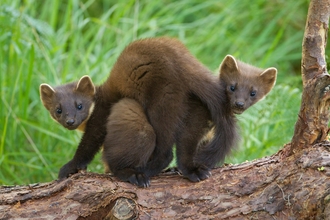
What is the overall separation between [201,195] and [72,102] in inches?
64.1

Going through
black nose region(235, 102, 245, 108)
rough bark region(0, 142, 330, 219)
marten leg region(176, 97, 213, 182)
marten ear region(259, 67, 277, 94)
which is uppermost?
marten ear region(259, 67, 277, 94)

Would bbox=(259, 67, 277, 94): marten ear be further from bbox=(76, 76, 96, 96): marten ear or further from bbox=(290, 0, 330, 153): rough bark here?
bbox=(76, 76, 96, 96): marten ear

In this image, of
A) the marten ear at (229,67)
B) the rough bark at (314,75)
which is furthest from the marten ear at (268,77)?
the rough bark at (314,75)

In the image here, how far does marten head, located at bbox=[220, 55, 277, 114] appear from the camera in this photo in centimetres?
484

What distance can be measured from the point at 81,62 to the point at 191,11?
79.5 inches

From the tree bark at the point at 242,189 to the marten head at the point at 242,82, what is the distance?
2.02 feet

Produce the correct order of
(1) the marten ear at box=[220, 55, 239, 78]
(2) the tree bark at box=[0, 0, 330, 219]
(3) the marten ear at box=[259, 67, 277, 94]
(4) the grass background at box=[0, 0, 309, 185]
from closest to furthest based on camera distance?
(2) the tree bark at box=[0, 0, 330, 219] < (1) the marten ear at box=[220, 55, 239, 78] < (3) the marten ear at box=[259, 67, 277, 94] < (4) the grass background at box=[0, 0, 309, 185]

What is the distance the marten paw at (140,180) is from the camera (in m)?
4.43

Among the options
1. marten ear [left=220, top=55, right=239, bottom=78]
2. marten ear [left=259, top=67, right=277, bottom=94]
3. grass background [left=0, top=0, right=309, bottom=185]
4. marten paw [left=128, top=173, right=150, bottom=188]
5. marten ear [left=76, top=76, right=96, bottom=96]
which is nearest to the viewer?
marten paw [left=128, top=173, right=150, bottom=188]

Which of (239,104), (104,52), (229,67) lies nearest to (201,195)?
(239,104)

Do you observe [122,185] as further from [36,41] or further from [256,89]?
[36,41]

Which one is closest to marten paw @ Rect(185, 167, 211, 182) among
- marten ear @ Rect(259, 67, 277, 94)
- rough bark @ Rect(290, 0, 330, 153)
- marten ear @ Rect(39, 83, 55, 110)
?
rough bark @ Rect(290, 0, 330, 153)

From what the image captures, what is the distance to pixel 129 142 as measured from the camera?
4621 mm

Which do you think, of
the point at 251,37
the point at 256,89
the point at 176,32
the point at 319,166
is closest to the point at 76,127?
the point at 256,89
